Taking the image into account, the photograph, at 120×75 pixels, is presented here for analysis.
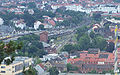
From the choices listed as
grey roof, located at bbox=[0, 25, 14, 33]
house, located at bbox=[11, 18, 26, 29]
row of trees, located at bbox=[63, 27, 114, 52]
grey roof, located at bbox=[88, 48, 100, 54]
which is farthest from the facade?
house, located at bbox=[11, 18, 26, 29]

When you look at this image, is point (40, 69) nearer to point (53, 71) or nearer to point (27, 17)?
point (53, 71)

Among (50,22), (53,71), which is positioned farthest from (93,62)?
(50,22)

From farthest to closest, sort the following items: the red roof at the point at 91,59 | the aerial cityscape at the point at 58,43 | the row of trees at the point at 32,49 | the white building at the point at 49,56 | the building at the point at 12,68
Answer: the row of trees at the point at 32,49, the white building at the point at 49,56, the red roof at the point at 91,59, the aerial cityscape at the point at 58,43, the building at the point at 12,68

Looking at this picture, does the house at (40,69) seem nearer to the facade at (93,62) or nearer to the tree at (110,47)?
the facade at (93,62)

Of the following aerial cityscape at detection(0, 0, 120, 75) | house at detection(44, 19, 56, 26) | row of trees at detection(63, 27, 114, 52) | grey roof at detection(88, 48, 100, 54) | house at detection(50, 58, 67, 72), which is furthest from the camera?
house at detection(44, 19, 56, 26)

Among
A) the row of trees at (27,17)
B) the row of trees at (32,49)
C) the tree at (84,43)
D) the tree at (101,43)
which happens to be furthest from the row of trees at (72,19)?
the tree at (101,43)

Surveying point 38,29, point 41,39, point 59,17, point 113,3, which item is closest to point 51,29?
point 38,29

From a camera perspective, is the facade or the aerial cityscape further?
the facade

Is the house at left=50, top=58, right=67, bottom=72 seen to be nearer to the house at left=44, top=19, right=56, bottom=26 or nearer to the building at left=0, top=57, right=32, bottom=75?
the building at left=0, top=57, right=32, bottom=75
